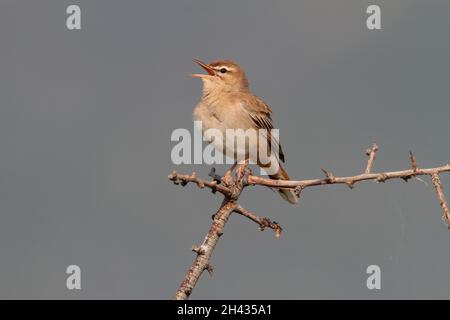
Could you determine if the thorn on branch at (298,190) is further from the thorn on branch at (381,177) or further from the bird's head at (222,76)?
the bird's head at (222,76)

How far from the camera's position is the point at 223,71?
41.3 feet

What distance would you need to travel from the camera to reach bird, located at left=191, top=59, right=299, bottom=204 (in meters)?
11.5

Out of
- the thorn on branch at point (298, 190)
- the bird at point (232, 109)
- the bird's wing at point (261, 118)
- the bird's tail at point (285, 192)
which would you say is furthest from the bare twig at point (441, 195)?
the bird's wing at point (261, 118)

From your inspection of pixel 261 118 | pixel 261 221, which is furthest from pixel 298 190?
pixel 261 118

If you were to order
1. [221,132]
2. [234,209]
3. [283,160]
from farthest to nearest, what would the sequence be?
[283,160] < [221,132] < [234,209]

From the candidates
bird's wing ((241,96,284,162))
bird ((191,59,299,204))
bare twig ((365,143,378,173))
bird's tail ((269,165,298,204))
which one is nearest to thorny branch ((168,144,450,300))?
bare twig ((365,143,378,173))

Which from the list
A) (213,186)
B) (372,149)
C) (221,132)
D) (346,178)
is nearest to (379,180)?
(346,178)

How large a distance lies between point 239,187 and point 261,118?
15.0 feet

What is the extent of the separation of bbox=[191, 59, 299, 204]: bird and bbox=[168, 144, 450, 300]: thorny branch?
2.87 metres

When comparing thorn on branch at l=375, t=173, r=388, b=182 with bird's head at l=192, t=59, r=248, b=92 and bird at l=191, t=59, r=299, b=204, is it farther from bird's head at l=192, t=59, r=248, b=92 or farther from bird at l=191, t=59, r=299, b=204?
bird's head at l=192, t=59, r=248, b=92

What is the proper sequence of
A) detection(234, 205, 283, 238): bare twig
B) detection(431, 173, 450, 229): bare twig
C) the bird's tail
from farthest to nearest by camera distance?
the bird's tail < detection(234, 205, 283, 238): bare twig < detection(431, 173, 450, 229): bare twig
